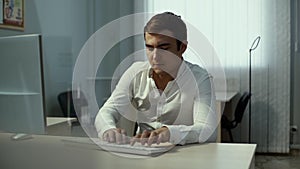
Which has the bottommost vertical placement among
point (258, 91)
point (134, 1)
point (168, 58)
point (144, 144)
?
point (258, 91)

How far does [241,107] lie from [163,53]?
2.18 meters

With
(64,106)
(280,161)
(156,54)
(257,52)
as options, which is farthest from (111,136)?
(257,52)

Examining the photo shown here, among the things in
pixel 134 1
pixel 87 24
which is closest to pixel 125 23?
pixel 134 1

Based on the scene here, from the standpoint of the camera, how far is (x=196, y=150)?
90cm

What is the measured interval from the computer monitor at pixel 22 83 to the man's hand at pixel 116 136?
0.56ft

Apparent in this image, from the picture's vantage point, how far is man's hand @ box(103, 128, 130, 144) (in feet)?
3.10

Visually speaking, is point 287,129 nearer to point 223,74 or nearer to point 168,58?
point 223,74

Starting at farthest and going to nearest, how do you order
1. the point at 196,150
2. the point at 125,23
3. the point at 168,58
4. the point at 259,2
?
the point at 259,2
the point at 125,23
the point at 168,58
the point at 196,150

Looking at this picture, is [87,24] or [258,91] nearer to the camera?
[87,24]

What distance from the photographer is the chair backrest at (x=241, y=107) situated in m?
3.31

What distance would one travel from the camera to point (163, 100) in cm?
128

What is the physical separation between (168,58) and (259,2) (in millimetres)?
2402

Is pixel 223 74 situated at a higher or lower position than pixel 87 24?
lower

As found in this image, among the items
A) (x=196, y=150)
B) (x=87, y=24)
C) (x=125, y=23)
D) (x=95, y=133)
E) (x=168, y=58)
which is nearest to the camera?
(x=196, y=150)
